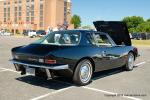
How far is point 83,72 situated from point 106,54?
3.93 feet

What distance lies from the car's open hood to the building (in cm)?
11292

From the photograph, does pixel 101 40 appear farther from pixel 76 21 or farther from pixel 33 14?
pixel 76 21

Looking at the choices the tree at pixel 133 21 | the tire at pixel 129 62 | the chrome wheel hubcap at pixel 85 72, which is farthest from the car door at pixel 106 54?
the tree at pixel 133 21

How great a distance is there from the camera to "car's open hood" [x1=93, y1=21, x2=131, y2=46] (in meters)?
10.2

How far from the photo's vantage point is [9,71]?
357 inches

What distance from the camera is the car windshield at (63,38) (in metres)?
7.59

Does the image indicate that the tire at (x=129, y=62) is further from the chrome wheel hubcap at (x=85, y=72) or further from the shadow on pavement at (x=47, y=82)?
the shadow on pavement at (x=47, y=82)

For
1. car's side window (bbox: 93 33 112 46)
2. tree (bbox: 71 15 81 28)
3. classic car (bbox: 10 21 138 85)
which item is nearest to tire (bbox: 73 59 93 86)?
classic car (bbox: 10 21 138 85)

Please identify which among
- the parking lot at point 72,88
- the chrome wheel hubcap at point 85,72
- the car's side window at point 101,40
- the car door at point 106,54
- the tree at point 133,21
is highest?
the tree at point 133,21

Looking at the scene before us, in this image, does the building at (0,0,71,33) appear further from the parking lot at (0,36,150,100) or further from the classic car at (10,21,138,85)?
the parking lot at (0,36,150,100)

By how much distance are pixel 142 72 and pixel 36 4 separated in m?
122

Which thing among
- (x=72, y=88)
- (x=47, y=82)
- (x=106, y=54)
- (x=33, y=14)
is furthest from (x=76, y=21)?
(x=72, y=88)

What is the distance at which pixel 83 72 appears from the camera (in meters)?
7.30

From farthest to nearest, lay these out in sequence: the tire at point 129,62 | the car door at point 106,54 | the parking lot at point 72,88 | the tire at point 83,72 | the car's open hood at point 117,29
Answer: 1. the car's open hood at point 117,29
2. the tire at point 129,62
3. the car door at point 106,54
4. the tire at point 83,72
5. the parking lot at point 72,88
